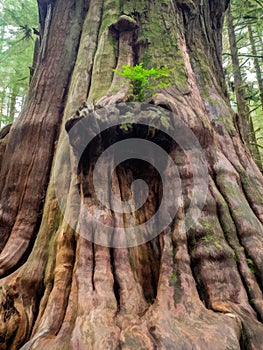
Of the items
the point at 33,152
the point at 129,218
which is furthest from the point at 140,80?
the point at 33,152

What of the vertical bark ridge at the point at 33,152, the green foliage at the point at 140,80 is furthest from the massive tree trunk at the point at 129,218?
the green foliage at the point at 140,80

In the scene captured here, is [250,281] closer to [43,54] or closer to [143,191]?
[143,191]

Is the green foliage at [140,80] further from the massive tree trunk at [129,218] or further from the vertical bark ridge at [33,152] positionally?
the vertical bark ridge at [33,152]

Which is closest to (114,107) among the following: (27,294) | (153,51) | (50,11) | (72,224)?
(72,224)

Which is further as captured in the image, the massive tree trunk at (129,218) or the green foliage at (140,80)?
the green foliage at (140,80)

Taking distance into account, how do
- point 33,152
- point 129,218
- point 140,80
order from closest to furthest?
1. point 129,218
2. point 140,80
3. point 33,152

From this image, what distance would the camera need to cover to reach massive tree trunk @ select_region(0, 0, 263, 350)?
6.57ft

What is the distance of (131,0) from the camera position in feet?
15.2

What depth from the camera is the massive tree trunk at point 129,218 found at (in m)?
2.00

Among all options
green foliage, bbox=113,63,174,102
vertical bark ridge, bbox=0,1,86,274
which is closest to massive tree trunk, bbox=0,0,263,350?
vertical bark ridge, bbox=0,1,86,274

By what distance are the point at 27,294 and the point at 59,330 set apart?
0.70 meters

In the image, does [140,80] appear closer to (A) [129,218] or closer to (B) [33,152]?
(A) [129,218]

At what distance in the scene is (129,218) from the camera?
2.81 m

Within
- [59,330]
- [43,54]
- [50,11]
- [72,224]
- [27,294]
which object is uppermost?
[50,11]
